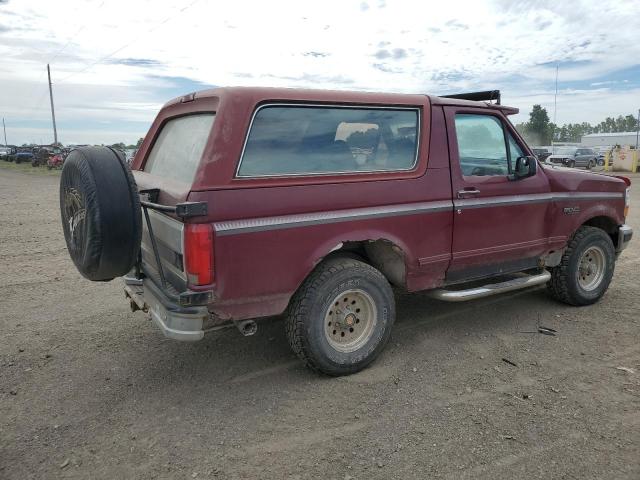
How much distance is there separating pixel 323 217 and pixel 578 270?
3.14 m

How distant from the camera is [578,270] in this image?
506 cm

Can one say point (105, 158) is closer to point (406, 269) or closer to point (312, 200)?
point (312, 200)

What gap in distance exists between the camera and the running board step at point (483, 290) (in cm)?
411

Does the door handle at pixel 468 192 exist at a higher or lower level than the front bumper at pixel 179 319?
higher

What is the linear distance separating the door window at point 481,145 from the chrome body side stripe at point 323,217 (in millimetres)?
490

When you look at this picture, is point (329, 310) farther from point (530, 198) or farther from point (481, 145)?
point (530, 198)

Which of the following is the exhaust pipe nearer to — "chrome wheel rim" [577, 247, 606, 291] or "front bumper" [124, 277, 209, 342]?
"front bumper" [124, 277, 209, 342]

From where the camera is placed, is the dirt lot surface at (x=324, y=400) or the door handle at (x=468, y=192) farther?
the door handle at (x=468, y=192)

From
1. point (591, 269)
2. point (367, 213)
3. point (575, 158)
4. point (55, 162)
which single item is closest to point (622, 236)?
point (591, 269)

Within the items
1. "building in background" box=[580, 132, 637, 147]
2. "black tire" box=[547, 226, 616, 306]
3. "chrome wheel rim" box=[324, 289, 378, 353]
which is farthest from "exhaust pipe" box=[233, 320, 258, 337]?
"building in background" box=[580, 132, 637, 147]

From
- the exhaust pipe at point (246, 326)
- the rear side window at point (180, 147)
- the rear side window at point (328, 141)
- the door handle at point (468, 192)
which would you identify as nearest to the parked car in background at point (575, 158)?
the door handle at point (468, 192)

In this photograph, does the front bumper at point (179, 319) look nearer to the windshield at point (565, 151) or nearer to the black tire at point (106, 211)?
the black tire at point (106, 211)

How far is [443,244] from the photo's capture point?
157 inches

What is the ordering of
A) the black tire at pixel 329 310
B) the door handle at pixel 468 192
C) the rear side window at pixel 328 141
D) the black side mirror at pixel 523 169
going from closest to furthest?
1. the rear side window at pixel 328 141
2. the black tire at pixel 329 310
3. the door handle at pixel 468 192
4. the black side mirror at pixel 523 169
